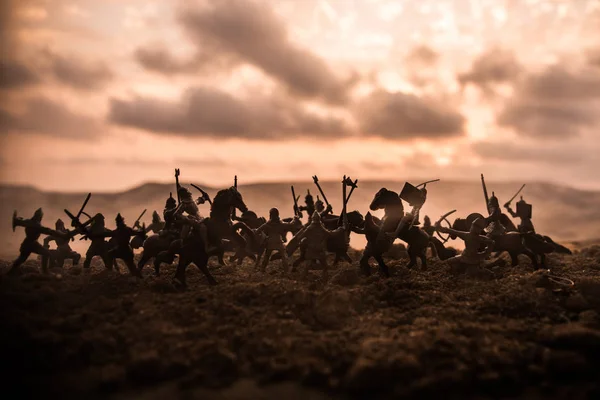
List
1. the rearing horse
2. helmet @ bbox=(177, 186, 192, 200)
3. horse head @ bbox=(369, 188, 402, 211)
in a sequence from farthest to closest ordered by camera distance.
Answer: helmet @ bbox=(177, 186, 192, 200)
horse head @ bbox=(369, 188, 402, 211)
the rearing horse

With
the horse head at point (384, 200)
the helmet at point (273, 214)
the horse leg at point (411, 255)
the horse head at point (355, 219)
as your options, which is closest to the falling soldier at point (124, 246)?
the helmet at point (273, 214)

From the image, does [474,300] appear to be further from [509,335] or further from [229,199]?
[229,199]

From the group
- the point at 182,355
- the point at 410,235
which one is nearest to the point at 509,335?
the point at 410,235

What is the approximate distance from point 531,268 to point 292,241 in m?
7.66

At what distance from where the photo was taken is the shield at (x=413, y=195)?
1270cm

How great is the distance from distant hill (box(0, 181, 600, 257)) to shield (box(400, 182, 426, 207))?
49767mm

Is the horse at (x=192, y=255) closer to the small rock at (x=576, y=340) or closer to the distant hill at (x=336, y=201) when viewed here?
the small rock at (x=576, y=340)

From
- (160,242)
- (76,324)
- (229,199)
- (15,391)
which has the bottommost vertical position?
(15,391)

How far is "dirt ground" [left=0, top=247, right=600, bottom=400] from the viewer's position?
6535 millimetres

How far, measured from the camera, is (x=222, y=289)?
33.7 feet

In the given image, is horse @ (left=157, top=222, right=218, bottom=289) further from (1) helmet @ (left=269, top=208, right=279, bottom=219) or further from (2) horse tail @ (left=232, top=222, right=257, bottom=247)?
(1) helmet @ (left=269, top=208, right=279, bottom=219)

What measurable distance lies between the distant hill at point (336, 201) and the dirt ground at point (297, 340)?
48566 mm

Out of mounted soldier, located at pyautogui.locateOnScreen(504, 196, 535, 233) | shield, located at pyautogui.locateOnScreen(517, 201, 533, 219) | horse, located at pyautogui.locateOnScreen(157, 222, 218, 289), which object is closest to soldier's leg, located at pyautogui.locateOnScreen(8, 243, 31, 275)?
horse, located at pyautogui.locateOnScreen(157, 222, 218, 289)

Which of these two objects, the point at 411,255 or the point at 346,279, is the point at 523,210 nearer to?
the point at 411,255
